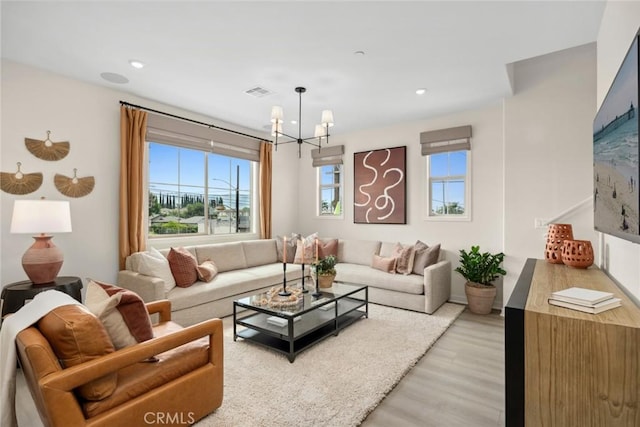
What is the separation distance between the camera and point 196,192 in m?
4.71

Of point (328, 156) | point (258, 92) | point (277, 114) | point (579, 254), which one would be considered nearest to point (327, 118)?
point (277, 114)

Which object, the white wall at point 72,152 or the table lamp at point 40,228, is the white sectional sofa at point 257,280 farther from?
the table lamp at point 40,228

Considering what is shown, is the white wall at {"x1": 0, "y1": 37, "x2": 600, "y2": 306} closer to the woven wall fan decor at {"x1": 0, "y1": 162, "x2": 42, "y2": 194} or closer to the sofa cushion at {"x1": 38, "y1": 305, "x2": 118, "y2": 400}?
the woven wall fan decor at {"x1": 0, "y1": 162, "x2": 42, "y2": 194}

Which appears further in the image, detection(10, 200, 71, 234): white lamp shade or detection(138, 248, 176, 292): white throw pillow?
detection(138, 248, 176, 292): white throw pillow

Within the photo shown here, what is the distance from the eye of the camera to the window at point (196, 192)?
425 cm

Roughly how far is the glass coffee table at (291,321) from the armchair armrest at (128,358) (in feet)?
2.57

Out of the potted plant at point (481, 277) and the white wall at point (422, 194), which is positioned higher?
the white wall at point (422, 194)

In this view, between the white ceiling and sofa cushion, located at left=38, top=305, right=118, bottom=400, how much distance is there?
202cm

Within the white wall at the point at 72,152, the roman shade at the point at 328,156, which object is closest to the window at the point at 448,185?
the roman shade at the point at 328,156

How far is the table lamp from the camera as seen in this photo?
8.66 feet

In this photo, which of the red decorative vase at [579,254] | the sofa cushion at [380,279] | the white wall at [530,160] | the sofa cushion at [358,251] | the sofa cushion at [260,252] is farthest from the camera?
the sofa cushion at [358,251]

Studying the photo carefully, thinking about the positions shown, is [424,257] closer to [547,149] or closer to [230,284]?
[547,149]

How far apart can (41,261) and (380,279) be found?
3651 mm

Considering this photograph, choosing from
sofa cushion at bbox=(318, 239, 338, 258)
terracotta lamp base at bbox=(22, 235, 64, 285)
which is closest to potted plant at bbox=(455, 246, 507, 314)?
sofa cushion at bbox=(318, 239, 338, 258)
